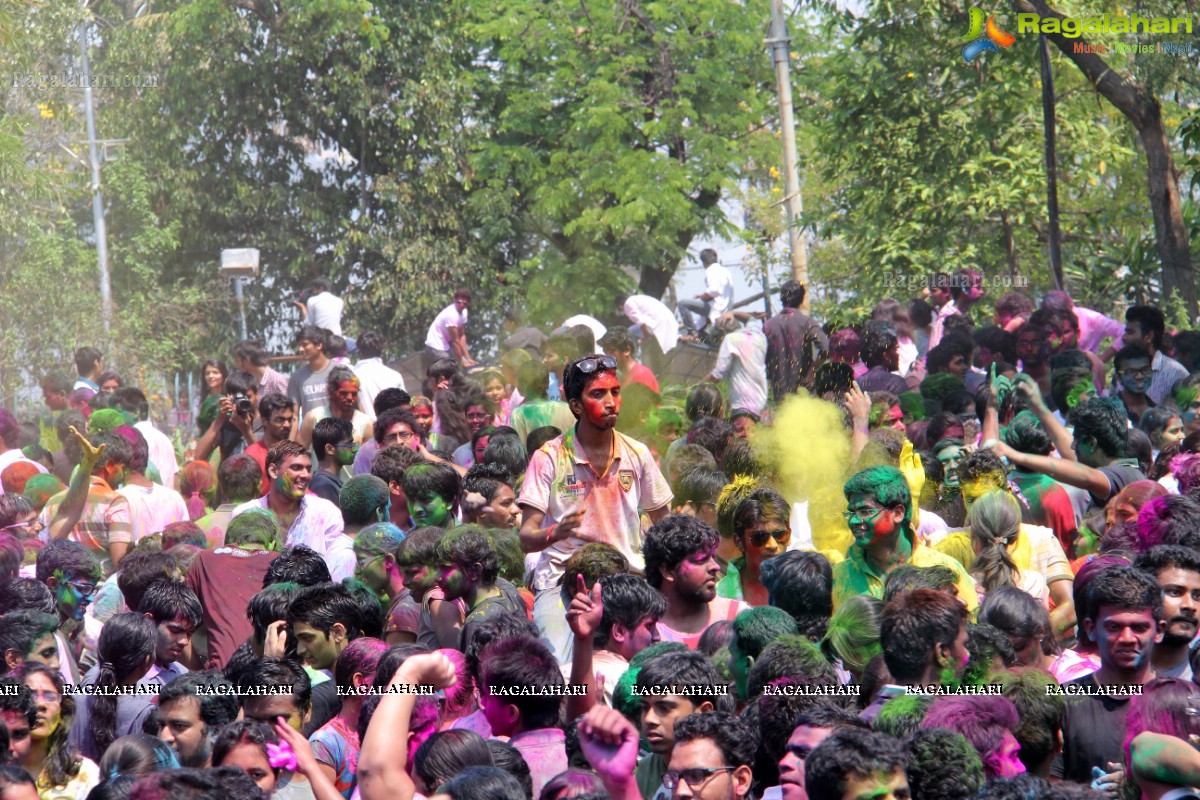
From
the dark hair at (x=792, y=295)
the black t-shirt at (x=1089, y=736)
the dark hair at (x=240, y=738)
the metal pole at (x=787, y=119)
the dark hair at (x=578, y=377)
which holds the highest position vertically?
the metal pole at (x=787, y=119)

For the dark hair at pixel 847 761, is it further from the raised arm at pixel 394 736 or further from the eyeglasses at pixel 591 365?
the eyeglasses at pixel 591 365

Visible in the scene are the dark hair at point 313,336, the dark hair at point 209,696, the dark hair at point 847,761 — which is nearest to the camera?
the dark hair at point 847,761

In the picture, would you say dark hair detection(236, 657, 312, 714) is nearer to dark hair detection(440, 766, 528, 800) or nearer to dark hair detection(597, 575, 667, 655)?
dark hair detection(597, 575, 667, 655)

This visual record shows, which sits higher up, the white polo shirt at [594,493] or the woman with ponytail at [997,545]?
the white polo shirt at [594,493]

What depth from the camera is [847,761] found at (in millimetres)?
3730

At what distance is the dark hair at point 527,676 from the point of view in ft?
16.0

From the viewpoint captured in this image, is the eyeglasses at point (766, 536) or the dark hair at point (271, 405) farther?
the dark hair at point (271, 405)

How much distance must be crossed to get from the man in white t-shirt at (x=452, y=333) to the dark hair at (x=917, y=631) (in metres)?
11.1

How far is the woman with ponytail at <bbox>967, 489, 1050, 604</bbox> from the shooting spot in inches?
241

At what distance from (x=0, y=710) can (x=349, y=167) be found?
23.6 metres

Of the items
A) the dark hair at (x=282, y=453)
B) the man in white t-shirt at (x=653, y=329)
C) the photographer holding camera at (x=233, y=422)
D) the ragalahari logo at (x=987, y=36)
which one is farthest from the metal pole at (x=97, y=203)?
the dark hair at (x=282, y=453)

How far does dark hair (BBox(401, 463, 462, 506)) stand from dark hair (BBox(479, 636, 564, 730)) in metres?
2.80

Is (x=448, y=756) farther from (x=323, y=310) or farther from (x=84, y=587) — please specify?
(x=323, y=310)

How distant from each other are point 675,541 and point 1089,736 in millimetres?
1739
